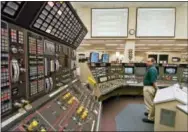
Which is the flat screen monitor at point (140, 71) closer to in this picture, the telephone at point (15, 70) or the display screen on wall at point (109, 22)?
the display screen on wall at point (109, 22)

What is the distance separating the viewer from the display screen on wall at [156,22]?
6.80 meters

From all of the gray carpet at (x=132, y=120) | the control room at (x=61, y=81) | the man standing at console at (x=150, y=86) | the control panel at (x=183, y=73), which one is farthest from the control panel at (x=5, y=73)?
the control panel at (x=183, y=73)

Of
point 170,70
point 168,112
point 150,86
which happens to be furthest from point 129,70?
point 168,112

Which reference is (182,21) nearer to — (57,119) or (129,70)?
(129,70)

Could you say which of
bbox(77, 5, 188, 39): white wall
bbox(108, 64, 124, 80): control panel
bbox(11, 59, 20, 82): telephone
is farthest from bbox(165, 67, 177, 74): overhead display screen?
bbox(11, 59, 20, 82): telephone

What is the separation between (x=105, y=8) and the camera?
6965mm

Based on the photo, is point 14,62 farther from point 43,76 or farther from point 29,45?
point 43,76

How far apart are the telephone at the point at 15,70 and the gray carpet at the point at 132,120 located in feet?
9.11

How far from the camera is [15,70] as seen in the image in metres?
1.21

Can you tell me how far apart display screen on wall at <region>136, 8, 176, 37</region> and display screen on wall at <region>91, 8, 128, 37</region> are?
1.89ft

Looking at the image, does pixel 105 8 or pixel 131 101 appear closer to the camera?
pixel 131 101

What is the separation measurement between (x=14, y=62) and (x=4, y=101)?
27 cm

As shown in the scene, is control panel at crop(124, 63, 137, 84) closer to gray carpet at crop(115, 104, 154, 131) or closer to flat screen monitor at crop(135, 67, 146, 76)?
flat screen monitor at crop(135, 67, 146, 76)

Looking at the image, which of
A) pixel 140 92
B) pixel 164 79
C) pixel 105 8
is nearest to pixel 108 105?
pixel 140 92
